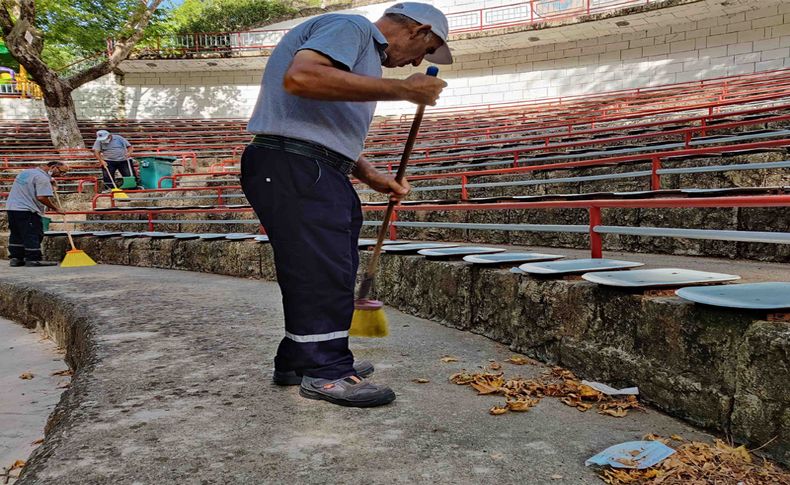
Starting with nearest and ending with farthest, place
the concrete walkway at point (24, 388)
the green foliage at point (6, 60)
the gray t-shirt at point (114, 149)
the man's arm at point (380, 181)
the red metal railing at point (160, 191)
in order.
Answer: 1. the man's arm at point (380, 181)
2. the concrete walkway at point (24, 388)
3. the red metal railing at point (160, 191)
4. the gray t-shirt at point (114, 149)
5. the green foliage at point (6, 60)

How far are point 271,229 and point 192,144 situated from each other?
1596 centimetres

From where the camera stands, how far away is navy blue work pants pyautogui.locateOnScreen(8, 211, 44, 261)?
741cm

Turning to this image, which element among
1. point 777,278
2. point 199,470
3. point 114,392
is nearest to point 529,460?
point 199,470

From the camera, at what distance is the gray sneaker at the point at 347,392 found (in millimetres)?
1913

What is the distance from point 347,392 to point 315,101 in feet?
3.27

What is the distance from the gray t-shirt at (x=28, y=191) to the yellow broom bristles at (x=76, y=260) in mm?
790

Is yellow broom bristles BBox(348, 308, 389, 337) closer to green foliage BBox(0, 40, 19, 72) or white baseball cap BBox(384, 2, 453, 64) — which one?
white baseball cap BBox(384, 2, 453, 64)

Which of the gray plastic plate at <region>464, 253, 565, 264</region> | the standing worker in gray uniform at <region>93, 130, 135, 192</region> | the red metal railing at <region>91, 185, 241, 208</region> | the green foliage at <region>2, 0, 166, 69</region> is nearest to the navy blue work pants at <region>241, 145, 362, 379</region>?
the gray plastic plate at <region>464, 253, 565, 264</region>

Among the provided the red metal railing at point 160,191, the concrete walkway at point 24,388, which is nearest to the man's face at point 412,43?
the concrete walkway at point 24,388

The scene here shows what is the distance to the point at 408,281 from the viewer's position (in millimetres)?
3918

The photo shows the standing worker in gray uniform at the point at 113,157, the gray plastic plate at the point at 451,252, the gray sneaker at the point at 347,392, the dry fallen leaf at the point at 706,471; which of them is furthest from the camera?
the standing worker in gray uniform at the point at 113,157

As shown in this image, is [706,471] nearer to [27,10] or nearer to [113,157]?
[113,157]

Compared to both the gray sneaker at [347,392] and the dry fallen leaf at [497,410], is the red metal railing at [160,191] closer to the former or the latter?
the gray sneaker at [347,392]

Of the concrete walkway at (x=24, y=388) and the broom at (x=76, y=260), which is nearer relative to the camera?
the concrete walkway at (x=24, y=388)
